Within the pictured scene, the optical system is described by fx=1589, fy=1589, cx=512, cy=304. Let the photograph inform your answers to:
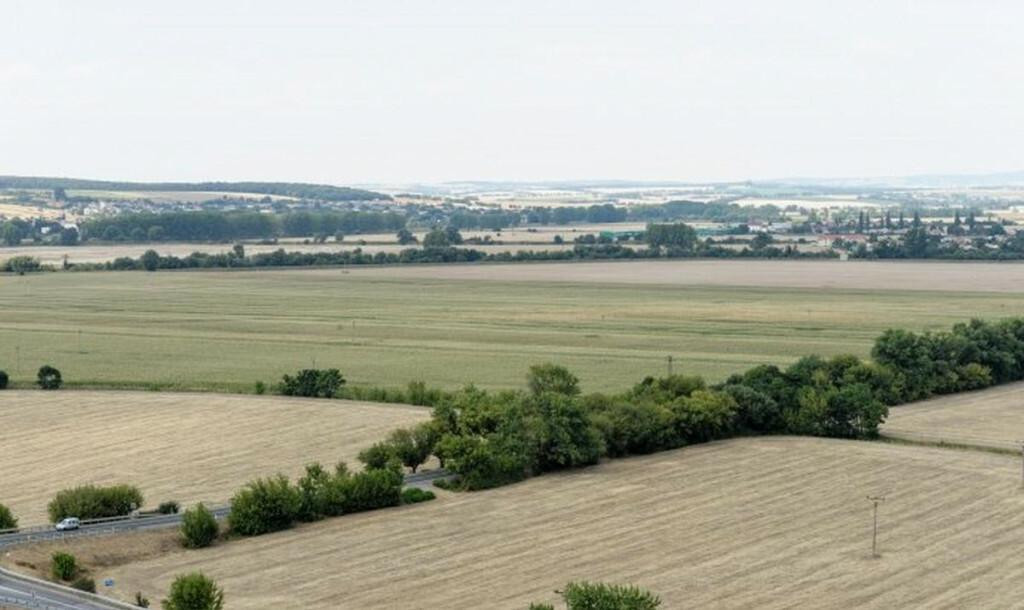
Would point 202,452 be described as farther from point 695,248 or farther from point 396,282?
point 695,248

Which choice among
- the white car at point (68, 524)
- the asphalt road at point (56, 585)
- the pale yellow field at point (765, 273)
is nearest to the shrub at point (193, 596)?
the asphalt road at point (56, 585)

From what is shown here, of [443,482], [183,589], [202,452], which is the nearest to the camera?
[183,589]

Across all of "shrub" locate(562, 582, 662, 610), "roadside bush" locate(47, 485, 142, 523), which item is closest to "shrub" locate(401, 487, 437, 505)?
"roadside bush" locate(47, 485, 142, 523)

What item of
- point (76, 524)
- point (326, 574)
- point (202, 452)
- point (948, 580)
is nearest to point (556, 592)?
point (326, 574)

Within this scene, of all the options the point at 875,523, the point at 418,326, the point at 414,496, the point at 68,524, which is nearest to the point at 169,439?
the point at 414,496

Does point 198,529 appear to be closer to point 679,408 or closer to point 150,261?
point 679,408

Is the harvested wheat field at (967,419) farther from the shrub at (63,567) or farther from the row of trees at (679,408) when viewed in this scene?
the shrub at (63,567)

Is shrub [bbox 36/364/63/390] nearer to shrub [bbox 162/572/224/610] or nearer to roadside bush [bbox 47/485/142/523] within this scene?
roadside bush [bbox 47/485/142/523]
